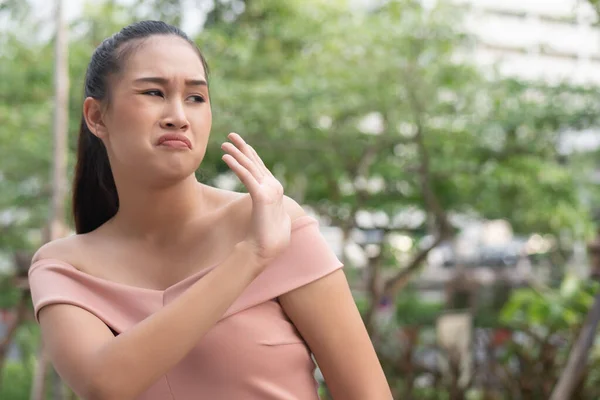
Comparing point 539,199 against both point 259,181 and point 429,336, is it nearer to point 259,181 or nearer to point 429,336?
point 429,336

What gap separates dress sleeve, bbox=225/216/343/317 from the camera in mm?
1528

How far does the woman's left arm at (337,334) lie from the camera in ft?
5.04

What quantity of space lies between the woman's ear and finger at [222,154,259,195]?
0.90 feet

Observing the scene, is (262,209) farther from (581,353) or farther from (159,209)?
(581,353)

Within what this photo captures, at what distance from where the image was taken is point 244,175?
1.46 m

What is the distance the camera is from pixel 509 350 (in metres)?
6.30

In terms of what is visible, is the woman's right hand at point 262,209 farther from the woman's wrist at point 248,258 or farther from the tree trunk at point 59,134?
the tree trunk at point 59,134

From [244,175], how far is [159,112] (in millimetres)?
180

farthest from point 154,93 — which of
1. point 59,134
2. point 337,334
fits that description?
point 59,134

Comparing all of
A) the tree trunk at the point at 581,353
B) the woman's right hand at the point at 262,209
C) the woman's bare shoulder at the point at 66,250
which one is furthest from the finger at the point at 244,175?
the tree trunk at the point at 581,353

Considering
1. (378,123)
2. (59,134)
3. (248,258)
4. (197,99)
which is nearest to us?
(248,258)

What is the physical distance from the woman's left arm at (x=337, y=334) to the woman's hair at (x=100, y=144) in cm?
46

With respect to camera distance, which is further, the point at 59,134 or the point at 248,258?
the point at 59,134

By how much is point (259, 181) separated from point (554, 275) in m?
17.9
